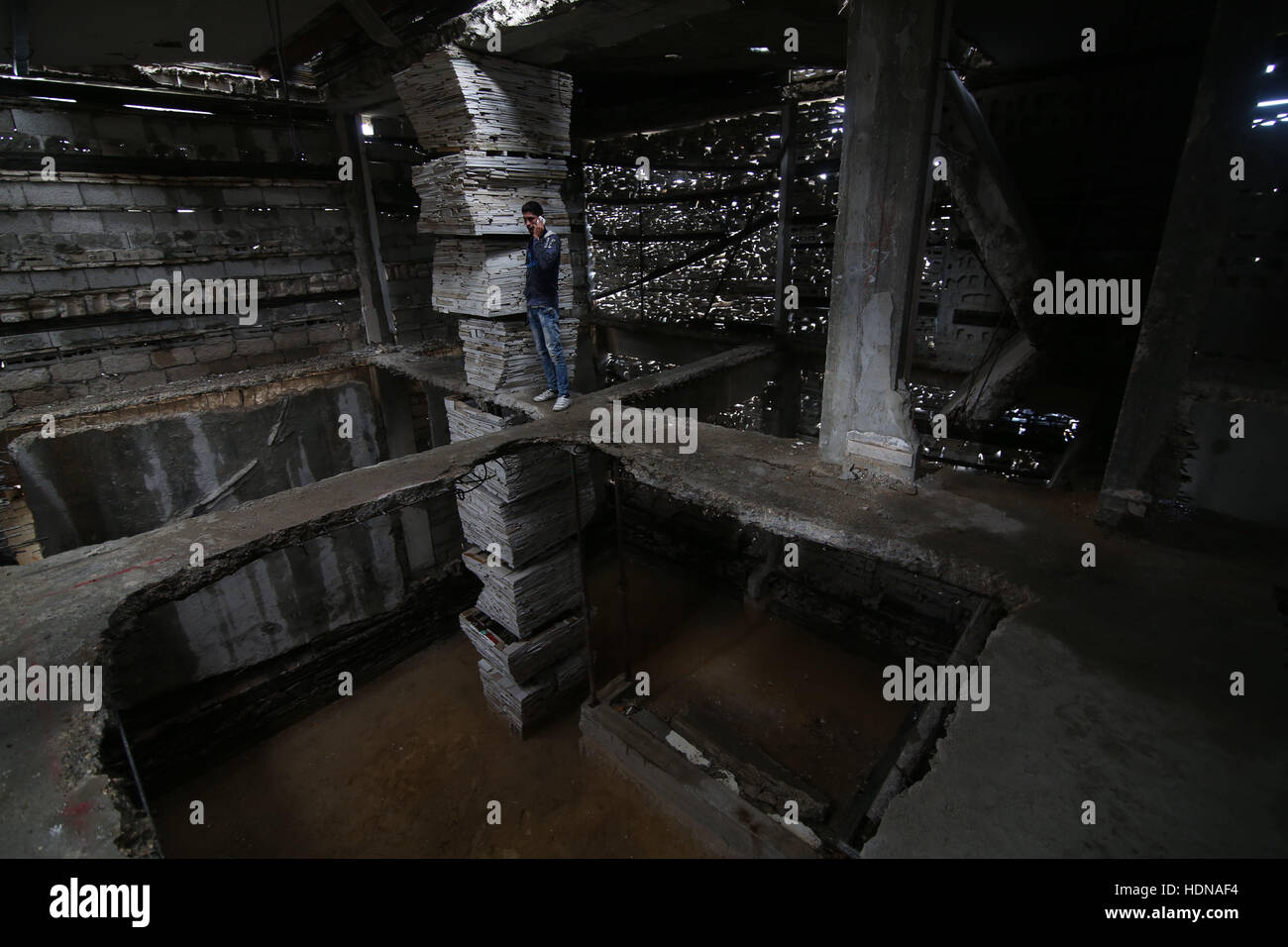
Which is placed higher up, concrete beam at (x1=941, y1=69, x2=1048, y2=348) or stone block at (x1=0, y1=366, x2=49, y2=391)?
concrete beam at (x1=941, y1=69, x2=1048, y2=348)

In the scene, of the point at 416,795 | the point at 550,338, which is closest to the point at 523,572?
the point at 550,338

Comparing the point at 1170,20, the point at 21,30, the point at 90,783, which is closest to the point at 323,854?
the point at 90,783

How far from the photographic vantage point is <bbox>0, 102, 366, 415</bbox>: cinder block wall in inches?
202

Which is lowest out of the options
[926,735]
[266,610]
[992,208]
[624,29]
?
[266,610]

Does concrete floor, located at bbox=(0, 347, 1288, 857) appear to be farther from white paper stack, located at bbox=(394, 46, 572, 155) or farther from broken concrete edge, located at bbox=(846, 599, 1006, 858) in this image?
white paper stack, located at bbox=(394, 46, 572, 155)

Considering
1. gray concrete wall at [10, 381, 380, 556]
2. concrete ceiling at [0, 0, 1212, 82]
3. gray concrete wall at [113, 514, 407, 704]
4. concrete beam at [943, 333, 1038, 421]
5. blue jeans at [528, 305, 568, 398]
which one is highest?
concrete ceiling at [0, 0, 1212, 82]

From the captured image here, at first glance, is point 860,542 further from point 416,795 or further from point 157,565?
point 416,795

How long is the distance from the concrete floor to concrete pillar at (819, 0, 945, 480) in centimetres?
35

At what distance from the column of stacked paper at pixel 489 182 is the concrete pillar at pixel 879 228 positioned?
244cm

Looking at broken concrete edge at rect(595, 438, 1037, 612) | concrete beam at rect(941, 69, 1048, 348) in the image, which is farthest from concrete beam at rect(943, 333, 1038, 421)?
broken concrete edge at rect(595, 438, 1037, 612)

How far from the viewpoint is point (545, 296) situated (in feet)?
15.5

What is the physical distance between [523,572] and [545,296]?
237 cm

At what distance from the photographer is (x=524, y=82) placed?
15.2 feet

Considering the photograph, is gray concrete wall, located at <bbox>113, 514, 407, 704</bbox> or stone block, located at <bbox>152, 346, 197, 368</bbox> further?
stone block, located at <bbox>152, 346, 197, 368</bbox>
